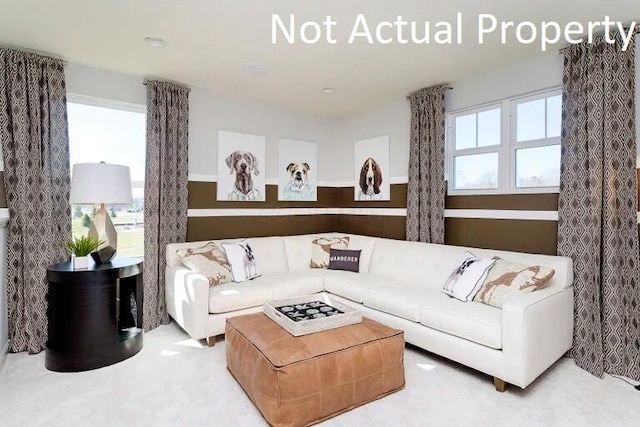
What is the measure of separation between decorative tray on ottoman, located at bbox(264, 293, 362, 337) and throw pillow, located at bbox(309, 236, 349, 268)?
1490 mm

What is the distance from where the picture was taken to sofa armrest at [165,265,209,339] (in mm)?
3100

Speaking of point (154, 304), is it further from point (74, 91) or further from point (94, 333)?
point (74, 91)

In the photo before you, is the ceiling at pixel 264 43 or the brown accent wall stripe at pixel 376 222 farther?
the brown accent wall stripe at pixel 376 222

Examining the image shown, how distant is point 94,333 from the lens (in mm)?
2799

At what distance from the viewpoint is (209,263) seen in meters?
3.52

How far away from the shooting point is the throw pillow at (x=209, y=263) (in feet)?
11.3

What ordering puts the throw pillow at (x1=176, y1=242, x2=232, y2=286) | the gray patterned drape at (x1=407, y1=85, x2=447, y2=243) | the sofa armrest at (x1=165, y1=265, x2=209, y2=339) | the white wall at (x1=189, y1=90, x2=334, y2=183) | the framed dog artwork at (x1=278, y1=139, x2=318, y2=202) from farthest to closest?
the framed dog artwork at (x1=278, y1=139, x2=318, y2=202) < the white wall at (x1=189, y1=90, x2=334, y2=183) < the gray patterned drape at (x1=407, y1=85, x2=447, y2=243) < the throw pillow at (x1=176, y1=242, x2=232, y2=286) < the sofa armrest at (x1=165, y1=265, x2=209, y2=339)

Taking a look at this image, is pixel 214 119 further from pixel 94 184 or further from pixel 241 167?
pixel 94 184

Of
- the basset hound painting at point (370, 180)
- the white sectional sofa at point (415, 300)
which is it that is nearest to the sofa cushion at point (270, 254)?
the white sectional sofa at point (415, 300)

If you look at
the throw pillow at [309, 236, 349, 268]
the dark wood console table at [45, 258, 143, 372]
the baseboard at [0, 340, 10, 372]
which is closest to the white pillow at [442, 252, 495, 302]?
the throw pillow at [309, 236, 349, 268]

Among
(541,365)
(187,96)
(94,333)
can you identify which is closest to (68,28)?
(187,96)

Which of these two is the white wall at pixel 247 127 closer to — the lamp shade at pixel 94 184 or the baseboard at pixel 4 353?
the lamp shade at pixel 94 184

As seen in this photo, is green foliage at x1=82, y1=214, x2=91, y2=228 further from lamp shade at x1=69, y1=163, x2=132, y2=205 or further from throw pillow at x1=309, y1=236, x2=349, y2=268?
throw pillow at x1=309, y1=236, x2=349, y2=268

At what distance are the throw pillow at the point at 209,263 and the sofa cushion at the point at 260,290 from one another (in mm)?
85
